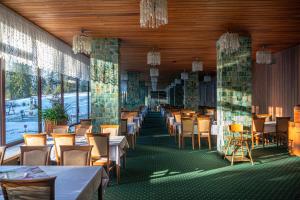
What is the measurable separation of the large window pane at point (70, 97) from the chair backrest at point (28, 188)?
303 inches

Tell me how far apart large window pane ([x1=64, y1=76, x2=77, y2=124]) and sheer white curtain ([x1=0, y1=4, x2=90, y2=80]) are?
1259 millimetres

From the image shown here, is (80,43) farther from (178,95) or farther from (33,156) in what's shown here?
(178,95)

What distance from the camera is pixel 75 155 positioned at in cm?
434

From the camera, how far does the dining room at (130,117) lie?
14.3ft

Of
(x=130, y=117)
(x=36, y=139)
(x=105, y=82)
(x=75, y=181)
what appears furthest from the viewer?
(x=130, y=117)

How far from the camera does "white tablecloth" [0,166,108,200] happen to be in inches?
112

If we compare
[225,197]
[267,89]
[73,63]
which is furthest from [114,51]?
[267,89]

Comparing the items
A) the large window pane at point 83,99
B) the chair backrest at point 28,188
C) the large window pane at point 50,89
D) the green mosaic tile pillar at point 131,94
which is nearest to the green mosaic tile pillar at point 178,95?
the green mosaic tile pillar at point 131,94

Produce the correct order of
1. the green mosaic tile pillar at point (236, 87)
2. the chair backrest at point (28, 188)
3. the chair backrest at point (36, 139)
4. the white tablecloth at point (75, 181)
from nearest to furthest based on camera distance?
the chair backrest at point (28, 188) → the white tablecloth at point (75, 181) → the chair backrest at point (36, 139) → the green mosaic tile pillar at point (236, 87)

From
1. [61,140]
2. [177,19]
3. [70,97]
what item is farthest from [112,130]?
[70,97]

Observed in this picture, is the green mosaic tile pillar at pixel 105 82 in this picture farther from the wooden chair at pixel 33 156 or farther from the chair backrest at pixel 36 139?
the wooden chair at pixel 33 156

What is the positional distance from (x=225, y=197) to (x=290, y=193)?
3.28 feet

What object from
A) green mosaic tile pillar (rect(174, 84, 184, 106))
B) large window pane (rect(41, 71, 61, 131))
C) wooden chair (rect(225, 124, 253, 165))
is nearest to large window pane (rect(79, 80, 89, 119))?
large window pane (rect(41, 71, 61, 131))

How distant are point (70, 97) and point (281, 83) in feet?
23.6
